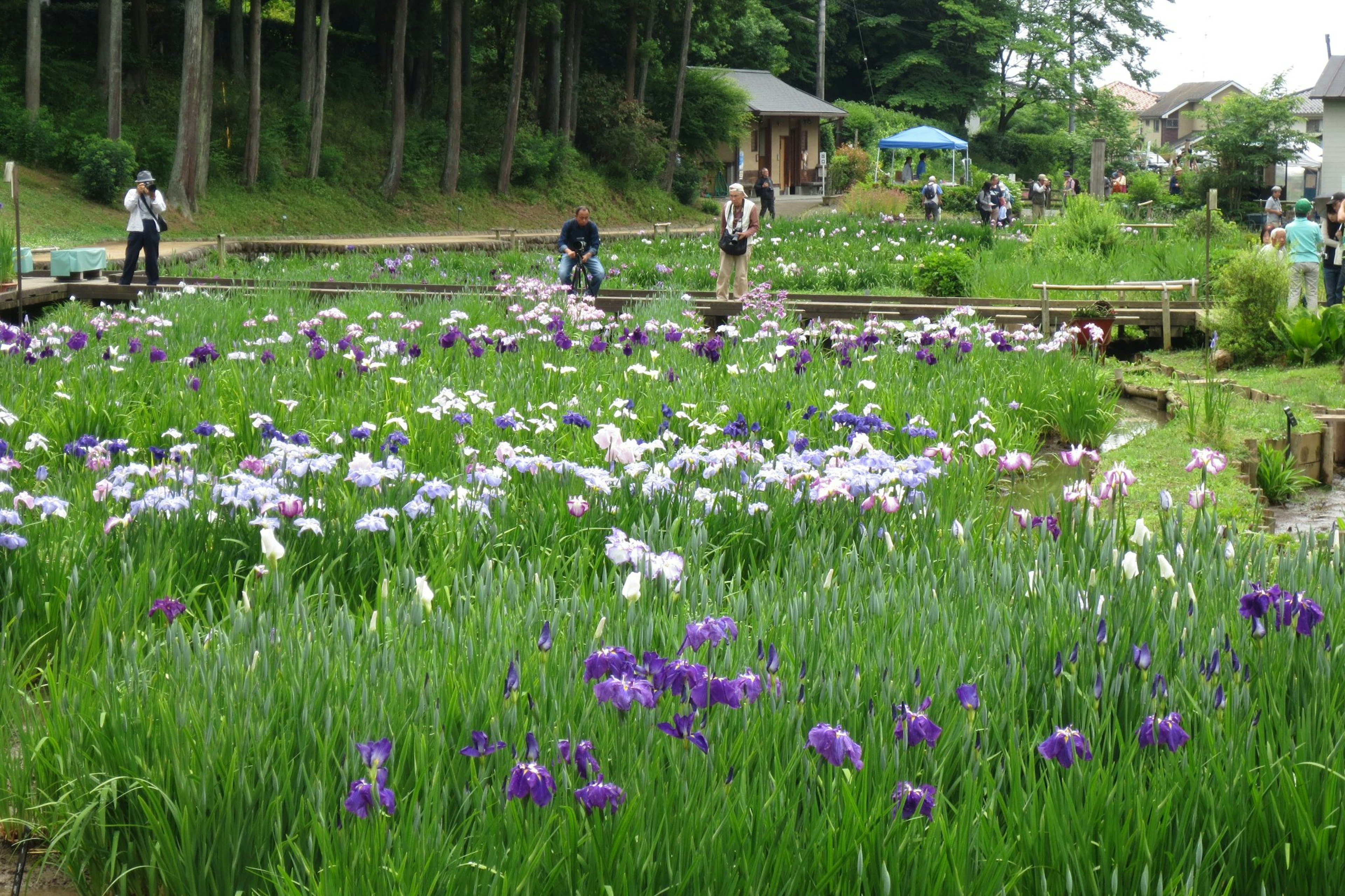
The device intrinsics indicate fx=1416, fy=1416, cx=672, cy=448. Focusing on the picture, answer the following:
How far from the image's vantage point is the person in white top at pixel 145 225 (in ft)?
54.1

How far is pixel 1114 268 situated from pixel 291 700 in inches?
727

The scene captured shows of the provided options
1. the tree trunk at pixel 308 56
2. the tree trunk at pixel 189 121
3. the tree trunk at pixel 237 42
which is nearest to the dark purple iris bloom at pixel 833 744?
the tree trunk at pixel 189 121

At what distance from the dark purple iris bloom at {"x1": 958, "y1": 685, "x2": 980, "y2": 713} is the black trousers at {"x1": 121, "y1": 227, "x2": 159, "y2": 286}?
14.8 metres

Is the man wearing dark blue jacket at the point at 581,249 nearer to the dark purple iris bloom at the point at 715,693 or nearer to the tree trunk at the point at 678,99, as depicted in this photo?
the dark purple iris bloom at the point at 715,693

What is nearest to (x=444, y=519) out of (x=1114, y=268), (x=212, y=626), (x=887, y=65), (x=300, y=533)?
(x=300, y=533)

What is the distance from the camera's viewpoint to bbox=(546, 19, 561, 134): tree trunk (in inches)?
1625

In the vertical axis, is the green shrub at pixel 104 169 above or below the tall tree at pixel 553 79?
below

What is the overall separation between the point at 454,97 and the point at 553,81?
310 inches

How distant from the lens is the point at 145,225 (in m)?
16.8

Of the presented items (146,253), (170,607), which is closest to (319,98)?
A: (146,253)

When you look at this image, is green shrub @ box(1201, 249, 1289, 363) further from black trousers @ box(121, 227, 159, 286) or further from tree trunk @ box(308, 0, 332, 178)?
tree trunk @ box(308, 0, 332, 178)

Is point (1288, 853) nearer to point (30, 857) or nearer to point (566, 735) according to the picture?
point (566, 735)

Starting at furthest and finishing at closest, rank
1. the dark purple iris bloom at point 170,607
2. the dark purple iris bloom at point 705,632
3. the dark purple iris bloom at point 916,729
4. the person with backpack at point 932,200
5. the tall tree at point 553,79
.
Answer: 1. the tall tree at point 553,79
2. the person with backpack at point 932,200
3. the dark purple iris bloom at point 170,607
4. the dark purple iris bloom at point 705,632
5. the dark purple iris bloom at point 916,729

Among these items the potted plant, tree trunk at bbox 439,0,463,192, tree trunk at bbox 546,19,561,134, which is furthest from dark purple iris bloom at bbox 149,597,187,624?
tree trunk at bbox 546,19,561,134
